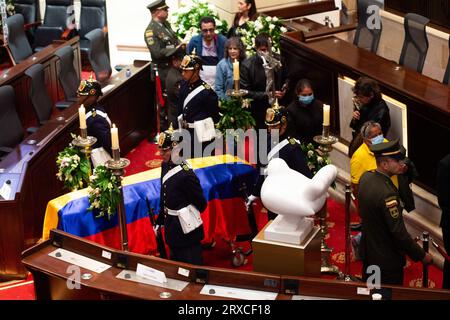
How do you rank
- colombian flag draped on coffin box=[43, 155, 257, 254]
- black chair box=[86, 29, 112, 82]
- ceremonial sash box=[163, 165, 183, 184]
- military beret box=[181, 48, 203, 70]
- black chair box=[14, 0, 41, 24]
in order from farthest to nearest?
black chair box=[14, 0, 41, 24]
black chair box=[86, 29, 112, 82]
military beret box=[181, 48, 203, 70]
colombian flag draped on coffin box=[43, 155, 257, 254]
ceremonial sash box=[163, 165, 183, 184]

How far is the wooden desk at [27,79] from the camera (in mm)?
10188

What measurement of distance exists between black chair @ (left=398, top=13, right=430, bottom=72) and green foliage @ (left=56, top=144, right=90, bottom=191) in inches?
A: 145

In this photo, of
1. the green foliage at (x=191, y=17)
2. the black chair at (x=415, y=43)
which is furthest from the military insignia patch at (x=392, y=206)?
the green foliage at (x=191, y=17)

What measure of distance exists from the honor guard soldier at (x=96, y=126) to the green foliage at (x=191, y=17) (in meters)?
2.63

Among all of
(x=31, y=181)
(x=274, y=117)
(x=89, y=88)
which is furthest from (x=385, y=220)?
(x=31, y=181)

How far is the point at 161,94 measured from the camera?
32.6 feet

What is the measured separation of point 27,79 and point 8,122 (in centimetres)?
159

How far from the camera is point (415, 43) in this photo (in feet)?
30.0

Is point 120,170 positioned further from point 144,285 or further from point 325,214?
point 325,214

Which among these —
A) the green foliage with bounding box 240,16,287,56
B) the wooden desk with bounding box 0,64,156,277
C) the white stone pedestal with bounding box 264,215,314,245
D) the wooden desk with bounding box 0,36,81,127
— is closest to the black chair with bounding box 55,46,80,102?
the wooden desk with bounding box 0,36,81,127

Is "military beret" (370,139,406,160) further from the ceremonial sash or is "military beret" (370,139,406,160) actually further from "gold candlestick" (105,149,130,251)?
"gold candlestick" (105,149,130,251)

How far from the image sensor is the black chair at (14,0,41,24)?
14.5m

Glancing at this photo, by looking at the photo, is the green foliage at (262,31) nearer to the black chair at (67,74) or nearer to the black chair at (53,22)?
the black chair at (67,74)

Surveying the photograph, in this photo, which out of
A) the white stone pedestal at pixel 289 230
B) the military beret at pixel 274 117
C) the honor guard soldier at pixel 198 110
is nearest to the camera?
the white stone pedestal at pixel 289 230
